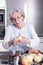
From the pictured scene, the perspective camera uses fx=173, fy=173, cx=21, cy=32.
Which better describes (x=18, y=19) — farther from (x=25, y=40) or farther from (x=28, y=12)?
(x=28, y=12)

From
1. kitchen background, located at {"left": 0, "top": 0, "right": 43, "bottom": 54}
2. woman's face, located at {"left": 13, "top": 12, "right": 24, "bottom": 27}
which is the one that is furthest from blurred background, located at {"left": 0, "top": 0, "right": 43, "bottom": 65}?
woman's face, located at {"left": 13, "top": 12, "right": 24, "bottom": 27}

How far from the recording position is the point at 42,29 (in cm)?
236

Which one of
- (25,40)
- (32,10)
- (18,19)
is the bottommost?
(25,40)

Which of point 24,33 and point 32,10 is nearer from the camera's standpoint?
point 24,33

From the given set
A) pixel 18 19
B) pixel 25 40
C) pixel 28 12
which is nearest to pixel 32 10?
pixel 28 12

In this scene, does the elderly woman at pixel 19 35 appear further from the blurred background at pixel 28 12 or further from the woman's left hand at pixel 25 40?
the blurred background at pixel 28 12

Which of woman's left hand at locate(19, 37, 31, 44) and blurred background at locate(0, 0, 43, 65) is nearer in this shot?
woman's left hand at locate(19, 37, 31, 44)

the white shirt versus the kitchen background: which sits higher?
the kitchen background

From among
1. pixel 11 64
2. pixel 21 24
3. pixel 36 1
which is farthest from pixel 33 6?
pixel 11 64

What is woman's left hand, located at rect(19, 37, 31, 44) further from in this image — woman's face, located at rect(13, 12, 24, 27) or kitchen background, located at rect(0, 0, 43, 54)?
kitchen background, located at rect(0, 0, 43, 54)

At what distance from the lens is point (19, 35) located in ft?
4.81

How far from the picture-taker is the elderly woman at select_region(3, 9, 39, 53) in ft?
4.45

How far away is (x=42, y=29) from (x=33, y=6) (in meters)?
0.33

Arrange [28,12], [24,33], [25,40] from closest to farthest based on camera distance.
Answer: [25,40], [24,33], [28,12]
